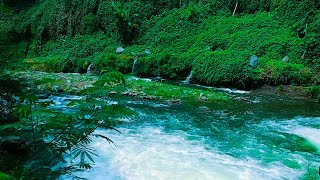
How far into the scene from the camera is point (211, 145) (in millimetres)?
7648

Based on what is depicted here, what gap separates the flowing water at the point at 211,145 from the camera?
6.04 metres

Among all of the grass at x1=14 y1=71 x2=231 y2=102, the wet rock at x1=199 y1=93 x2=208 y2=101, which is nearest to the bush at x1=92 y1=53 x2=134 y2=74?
the grass at x1=14 y1=71 x2=231 y2=102

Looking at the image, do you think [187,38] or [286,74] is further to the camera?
[187,38]

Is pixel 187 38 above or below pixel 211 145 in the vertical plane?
above

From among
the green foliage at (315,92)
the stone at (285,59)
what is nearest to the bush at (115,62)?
the stone at (285,59)

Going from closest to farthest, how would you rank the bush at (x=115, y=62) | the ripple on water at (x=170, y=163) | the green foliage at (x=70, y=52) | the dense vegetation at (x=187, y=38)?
the ripple on water at (x=170, y=163) < the dense vegetation at (x=187, y=38) < the bush at (x=115, y=62) < the green foliage at (x=70, y=52)

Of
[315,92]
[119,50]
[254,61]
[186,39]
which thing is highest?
[186,39]

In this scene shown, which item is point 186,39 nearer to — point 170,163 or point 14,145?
point 170,163

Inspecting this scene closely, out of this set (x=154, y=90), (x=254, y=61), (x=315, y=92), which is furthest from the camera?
(x=254, y=61)

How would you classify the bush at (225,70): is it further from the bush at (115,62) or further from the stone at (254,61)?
the bush at (115,62)

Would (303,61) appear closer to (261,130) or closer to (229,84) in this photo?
(229,84)

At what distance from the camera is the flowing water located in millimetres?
6043

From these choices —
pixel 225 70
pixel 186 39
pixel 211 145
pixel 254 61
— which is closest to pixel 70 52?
pixel 186 39

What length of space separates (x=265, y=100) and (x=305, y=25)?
7.14 m
